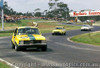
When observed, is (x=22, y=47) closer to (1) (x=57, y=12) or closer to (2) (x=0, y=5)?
(2) (x=0, y=5)

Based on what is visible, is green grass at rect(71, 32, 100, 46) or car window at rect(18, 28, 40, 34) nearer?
car window at rect(18, 28, 40, 34)

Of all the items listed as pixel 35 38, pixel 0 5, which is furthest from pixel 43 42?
pixel 0 5

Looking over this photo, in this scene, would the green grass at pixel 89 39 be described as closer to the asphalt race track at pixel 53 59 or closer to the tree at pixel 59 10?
the asphalt race track at pixel 53 59

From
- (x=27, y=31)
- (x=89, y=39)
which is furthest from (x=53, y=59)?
(x=89, y=39)

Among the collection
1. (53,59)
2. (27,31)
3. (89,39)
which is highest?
(27,31)

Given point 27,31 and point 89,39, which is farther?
point 89,39

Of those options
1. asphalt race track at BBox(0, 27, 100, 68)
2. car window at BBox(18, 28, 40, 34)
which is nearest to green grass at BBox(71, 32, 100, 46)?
car window at BBox(18, 28, 40, 34)

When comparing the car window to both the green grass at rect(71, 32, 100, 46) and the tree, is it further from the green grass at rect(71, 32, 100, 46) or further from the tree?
the tree

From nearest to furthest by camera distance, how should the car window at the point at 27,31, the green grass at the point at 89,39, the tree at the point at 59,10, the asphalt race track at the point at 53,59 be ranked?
the asphalt race track at the point at 53,59 → the car window at the point at 27,31 → the green grass at the point at 89,39 → the tree at the point at 59,10

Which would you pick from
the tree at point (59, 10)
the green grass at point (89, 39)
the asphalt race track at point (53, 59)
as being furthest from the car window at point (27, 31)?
the tree at point (59, 10)

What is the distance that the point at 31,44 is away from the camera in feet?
44.7

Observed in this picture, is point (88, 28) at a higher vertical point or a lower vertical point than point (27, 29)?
lower

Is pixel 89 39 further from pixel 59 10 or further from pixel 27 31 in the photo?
pixel 59 10

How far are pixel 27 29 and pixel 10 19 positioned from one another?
2180 inches
